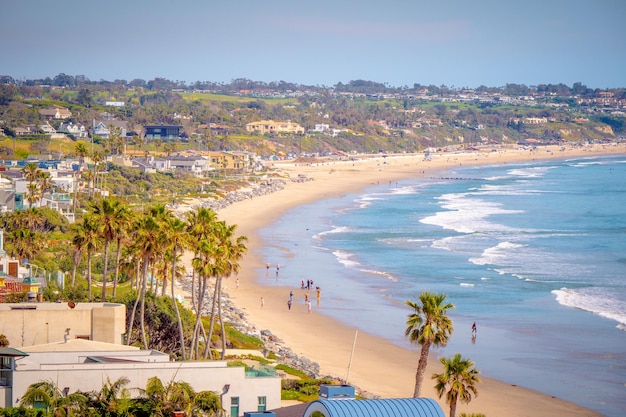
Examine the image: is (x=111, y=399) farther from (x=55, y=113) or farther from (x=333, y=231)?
(x=55, y=113)

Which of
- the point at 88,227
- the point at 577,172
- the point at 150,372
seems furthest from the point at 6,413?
the point at 577,172

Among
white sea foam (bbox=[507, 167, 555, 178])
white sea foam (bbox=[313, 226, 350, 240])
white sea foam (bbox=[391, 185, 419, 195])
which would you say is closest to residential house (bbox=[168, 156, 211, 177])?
white sea foam (bbox=[391, 185, 419, 195])

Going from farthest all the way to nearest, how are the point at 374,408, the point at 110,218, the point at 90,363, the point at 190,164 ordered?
1. the point at 190,164
2. the point at 110,218
3. the point at 90,363
4. the point at 374,408

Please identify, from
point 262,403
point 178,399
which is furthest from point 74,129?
point 178,399

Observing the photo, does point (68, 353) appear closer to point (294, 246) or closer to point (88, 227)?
point (88, 227)

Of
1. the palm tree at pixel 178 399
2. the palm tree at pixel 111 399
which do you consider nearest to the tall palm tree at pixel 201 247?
the palm tree at pixel 178 399

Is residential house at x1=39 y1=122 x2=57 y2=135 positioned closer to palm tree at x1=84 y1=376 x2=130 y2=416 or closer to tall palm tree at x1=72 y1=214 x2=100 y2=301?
tall palm tree at x1=72 y1=214 x2=100 y2=301
